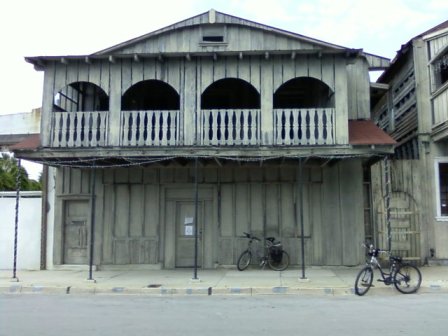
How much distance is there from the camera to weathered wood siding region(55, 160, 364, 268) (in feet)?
47.4

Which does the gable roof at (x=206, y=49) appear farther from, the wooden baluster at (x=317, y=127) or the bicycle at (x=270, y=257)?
the bicycle at (x=270, y=257)

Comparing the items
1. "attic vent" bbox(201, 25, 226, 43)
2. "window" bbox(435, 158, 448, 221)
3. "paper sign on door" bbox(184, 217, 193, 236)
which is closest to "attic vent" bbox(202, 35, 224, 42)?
"attic vent" bbox(201, 25, 226, 43)

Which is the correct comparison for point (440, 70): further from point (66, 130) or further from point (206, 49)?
point (66, 130)

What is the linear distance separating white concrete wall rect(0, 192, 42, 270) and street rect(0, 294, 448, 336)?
4.40 m

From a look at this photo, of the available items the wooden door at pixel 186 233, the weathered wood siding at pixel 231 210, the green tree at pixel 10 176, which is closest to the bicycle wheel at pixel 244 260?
the weathered wood siding at pixel 231 210

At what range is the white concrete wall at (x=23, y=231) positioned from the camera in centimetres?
1521

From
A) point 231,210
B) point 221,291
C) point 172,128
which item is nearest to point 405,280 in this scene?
point 221,291

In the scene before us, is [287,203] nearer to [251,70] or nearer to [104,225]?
[251,70]

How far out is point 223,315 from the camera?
8.34m

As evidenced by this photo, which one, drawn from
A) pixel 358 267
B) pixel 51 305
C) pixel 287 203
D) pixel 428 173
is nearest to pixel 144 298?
pixel 51 305

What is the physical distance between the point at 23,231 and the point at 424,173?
41.0 ft

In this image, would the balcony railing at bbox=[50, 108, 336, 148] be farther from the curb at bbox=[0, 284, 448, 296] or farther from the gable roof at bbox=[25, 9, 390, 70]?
the curb at bbox=[0, 284, 448, 296]

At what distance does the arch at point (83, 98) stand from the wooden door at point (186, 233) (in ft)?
14.0

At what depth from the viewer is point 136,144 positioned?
13.2 metres
